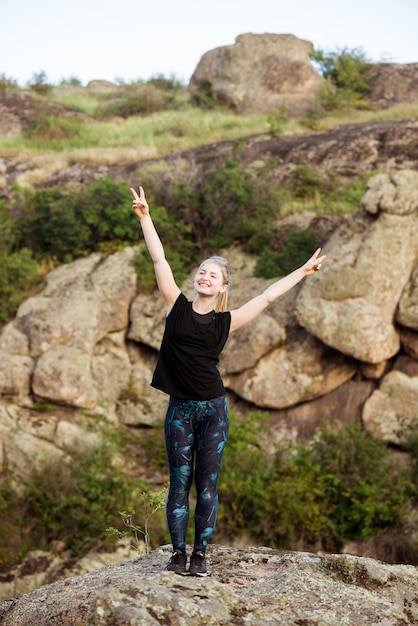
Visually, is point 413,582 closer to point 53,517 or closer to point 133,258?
point 53,517

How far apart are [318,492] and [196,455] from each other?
394 inches

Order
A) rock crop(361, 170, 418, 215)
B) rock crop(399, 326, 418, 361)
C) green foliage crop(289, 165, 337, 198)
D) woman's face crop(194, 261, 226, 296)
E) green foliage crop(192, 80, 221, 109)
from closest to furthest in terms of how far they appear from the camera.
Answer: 1. woman's face crop(194, 261, 226, 296)
2. rock crop(399, 326, 418, 361)
3. rock crop(361, 170, 418, 215)
4. green foliage crop(289, 165, 337, 198)
5. green foliage crop(192, 80, 221, 109)

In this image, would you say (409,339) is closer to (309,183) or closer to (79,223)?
Answer: (309,183)

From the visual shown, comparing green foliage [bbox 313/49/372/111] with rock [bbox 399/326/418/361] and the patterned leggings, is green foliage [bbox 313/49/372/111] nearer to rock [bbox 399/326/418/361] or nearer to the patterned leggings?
rock [bbox 399/326/418/361]

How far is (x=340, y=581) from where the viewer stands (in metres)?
5.28

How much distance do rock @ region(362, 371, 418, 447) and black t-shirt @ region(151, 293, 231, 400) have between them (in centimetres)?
1125

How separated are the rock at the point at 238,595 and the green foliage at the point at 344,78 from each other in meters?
26.6

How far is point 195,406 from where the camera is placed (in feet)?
17.5

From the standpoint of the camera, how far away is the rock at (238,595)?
425 cm

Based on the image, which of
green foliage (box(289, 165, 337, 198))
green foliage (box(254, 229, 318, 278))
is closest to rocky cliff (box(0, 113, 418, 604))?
green foliage (box(254, 229, 318, 278))

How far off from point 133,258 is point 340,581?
1459cm

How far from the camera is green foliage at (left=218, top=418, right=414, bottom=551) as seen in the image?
14.5 m

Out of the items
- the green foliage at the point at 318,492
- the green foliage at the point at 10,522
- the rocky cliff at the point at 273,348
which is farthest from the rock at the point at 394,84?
the green foliage at the point at 10,522

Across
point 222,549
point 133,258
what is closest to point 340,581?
point 222,549
